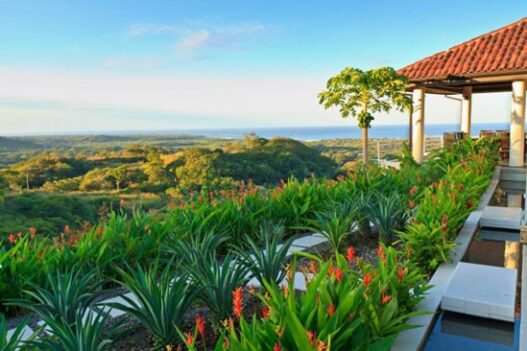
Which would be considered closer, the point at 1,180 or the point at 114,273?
the point at 114,273

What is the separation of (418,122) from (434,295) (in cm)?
886

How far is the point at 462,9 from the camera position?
20750 millimetres

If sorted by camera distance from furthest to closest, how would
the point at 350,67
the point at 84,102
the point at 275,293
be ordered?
the point at 84,102, the point at 350,67, the point at 275,293

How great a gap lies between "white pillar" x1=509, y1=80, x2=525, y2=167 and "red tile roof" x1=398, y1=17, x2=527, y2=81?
623 mm

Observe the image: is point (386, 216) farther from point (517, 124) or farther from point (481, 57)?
point (481, 57)

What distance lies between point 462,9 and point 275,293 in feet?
74.2

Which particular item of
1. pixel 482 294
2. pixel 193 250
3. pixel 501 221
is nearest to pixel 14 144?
pixel 193 250

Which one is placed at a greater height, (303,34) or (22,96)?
(303,34)

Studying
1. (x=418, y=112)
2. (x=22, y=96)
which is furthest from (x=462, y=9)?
(x=22, y=96)

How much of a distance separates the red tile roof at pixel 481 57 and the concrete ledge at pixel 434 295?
547 cm

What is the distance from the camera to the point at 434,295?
307 centimetres

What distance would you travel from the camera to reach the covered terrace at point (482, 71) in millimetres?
9727

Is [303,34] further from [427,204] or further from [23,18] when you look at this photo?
[427,204]

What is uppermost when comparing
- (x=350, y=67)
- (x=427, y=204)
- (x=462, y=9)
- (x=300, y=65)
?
(x=462, y=9)
